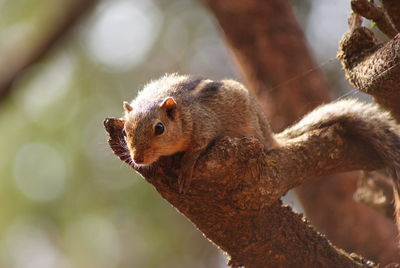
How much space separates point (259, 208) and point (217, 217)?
0.26m

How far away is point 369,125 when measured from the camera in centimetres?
431

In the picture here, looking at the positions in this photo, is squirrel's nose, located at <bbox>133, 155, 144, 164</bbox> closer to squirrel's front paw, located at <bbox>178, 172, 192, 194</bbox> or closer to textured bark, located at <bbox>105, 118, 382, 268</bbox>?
textured bark, located at <bbox>105, 118, 382, 268</bbox>

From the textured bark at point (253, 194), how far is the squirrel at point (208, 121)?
117mm

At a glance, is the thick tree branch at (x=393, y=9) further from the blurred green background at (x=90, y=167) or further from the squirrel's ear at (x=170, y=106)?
the blurred green background at (x=90, y=167)

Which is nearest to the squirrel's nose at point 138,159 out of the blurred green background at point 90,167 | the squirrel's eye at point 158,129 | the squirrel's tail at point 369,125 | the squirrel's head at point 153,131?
the squirrel's head at point 153,131

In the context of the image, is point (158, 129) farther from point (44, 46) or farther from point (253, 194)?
point (44, 46)

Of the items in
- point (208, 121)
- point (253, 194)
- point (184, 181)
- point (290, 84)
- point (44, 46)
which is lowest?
point (253, 194)

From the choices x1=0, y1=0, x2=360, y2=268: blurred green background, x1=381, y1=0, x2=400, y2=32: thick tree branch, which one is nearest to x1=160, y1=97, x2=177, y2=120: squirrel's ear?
x1=381, y1=0, x2=400, y2=32: thick tree branch

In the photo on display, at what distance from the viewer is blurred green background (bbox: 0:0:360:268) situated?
841cm

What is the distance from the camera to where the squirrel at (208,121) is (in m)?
3.94

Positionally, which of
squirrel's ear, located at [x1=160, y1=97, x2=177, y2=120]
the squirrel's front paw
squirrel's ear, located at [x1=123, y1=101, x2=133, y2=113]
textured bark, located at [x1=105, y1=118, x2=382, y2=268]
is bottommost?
textured bark, located at [x1=105, y1=118, x2=382, y2=268]

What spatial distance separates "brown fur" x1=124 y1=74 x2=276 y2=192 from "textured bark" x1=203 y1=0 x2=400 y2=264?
2.10 meters

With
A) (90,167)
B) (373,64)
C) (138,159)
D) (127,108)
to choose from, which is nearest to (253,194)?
(138,159)

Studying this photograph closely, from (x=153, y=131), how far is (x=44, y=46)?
1007mm
